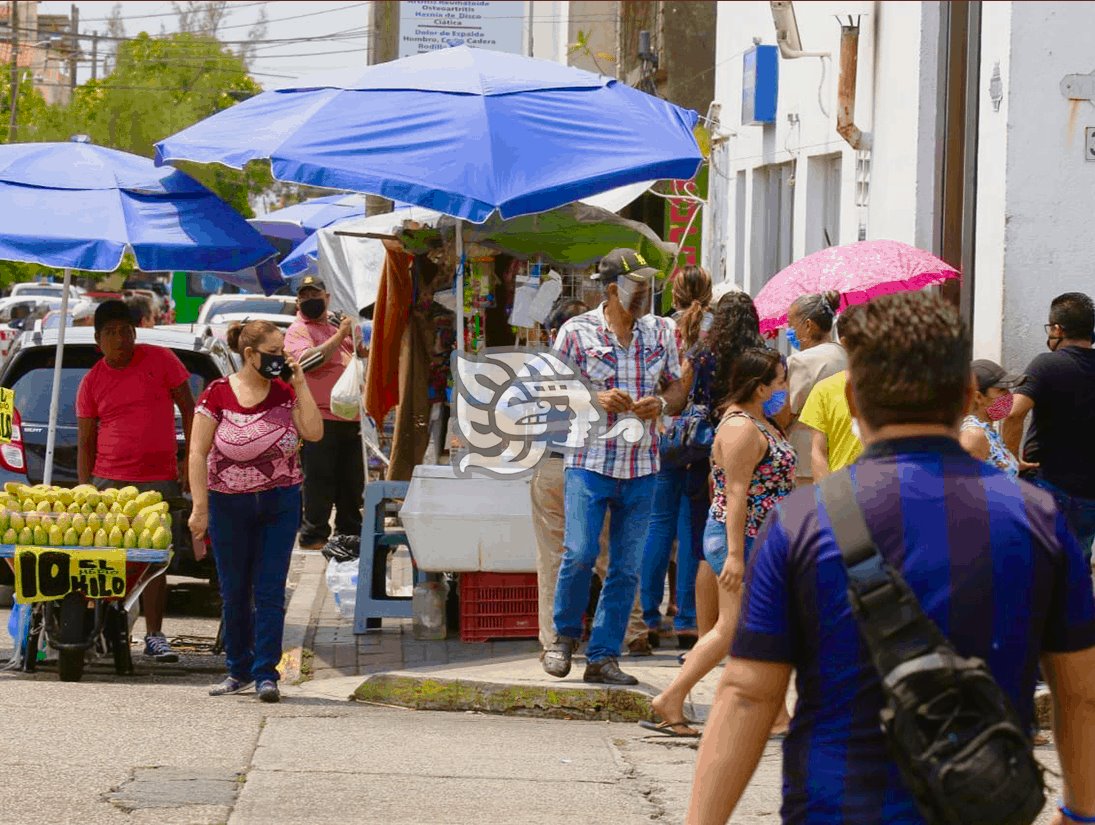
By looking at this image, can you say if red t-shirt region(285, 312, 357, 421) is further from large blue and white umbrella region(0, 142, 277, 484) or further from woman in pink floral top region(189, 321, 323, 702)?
woman in pink floral top region(189, 321, 323, 702)

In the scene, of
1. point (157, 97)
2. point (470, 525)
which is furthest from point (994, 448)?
point (157, 97)

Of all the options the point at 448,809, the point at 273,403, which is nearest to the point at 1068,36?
the point at 273,403

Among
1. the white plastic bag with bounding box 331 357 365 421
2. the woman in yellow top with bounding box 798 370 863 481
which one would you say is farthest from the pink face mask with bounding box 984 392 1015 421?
the white plastic bag with bounding box 331 357 365 421

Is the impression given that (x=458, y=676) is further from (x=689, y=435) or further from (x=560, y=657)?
(x=689, y=435)

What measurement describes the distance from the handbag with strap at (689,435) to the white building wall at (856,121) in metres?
4.12

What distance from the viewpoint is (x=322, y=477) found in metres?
13.5

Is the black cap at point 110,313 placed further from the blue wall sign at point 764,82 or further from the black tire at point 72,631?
the blue wall sign at point 764,82

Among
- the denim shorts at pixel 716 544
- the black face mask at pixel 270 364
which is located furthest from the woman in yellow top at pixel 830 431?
the black face mask at pixel 270 364

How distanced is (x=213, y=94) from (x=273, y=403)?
56.2 m

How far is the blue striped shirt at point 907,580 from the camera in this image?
2943mm

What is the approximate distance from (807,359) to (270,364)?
259cm

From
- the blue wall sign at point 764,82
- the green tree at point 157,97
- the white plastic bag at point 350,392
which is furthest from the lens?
the green tree at point 157,97

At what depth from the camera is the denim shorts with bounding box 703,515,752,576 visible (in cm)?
748

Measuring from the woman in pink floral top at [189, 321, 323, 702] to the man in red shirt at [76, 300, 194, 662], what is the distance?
1108 millimetres
